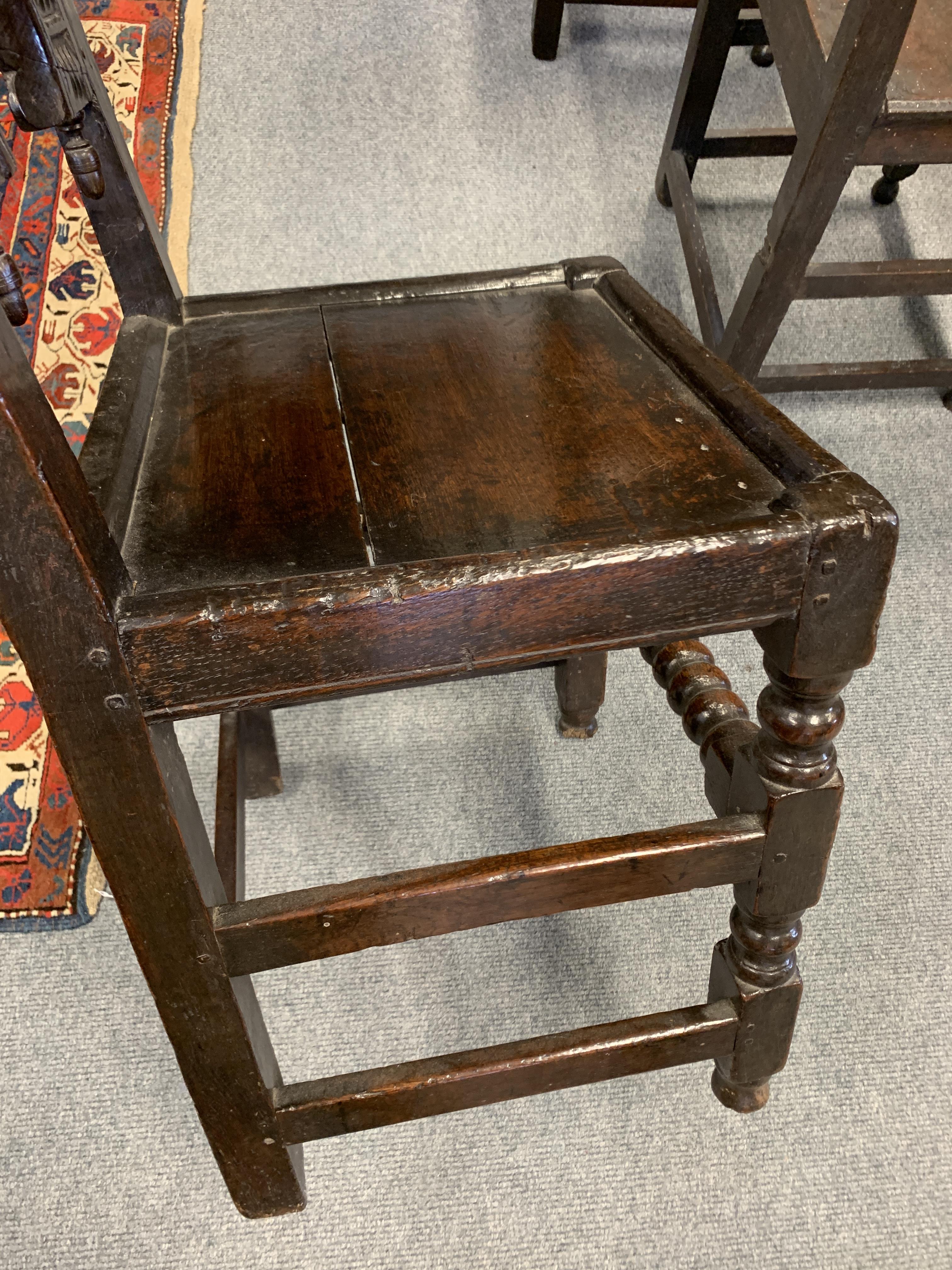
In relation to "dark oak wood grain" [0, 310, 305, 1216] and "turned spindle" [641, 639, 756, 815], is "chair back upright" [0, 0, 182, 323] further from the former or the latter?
"turned spindle" [641, 639, 756, 815]

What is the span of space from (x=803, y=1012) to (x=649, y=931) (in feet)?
0.59

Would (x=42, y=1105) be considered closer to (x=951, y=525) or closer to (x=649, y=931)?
(x=649, y=931)

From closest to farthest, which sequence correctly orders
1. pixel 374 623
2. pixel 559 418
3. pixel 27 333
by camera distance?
pixel 374 623 → pixel 559 418 → pixel 27 333

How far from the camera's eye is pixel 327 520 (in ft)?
2.24

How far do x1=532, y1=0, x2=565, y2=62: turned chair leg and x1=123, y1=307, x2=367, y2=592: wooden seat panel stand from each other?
110 centimetres

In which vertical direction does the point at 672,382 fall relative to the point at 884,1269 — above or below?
above

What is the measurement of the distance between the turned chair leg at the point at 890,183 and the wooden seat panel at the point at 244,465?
1.29 m

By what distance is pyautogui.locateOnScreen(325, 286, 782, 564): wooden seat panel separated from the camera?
670 mm

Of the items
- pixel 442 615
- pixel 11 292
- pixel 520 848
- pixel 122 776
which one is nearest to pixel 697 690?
pixel 520 848

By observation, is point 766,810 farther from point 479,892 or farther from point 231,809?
point 231,809

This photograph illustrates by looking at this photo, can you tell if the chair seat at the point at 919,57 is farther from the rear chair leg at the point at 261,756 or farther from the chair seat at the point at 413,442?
the rear chair leg at the point at 261,756

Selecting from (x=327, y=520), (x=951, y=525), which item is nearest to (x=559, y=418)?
(x=327, y=520)

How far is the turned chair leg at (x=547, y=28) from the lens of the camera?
1731 mm

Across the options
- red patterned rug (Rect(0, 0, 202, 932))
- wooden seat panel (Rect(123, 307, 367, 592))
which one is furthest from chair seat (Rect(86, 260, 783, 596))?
red patterned rug (Rect(0, 0, 202, 932))
